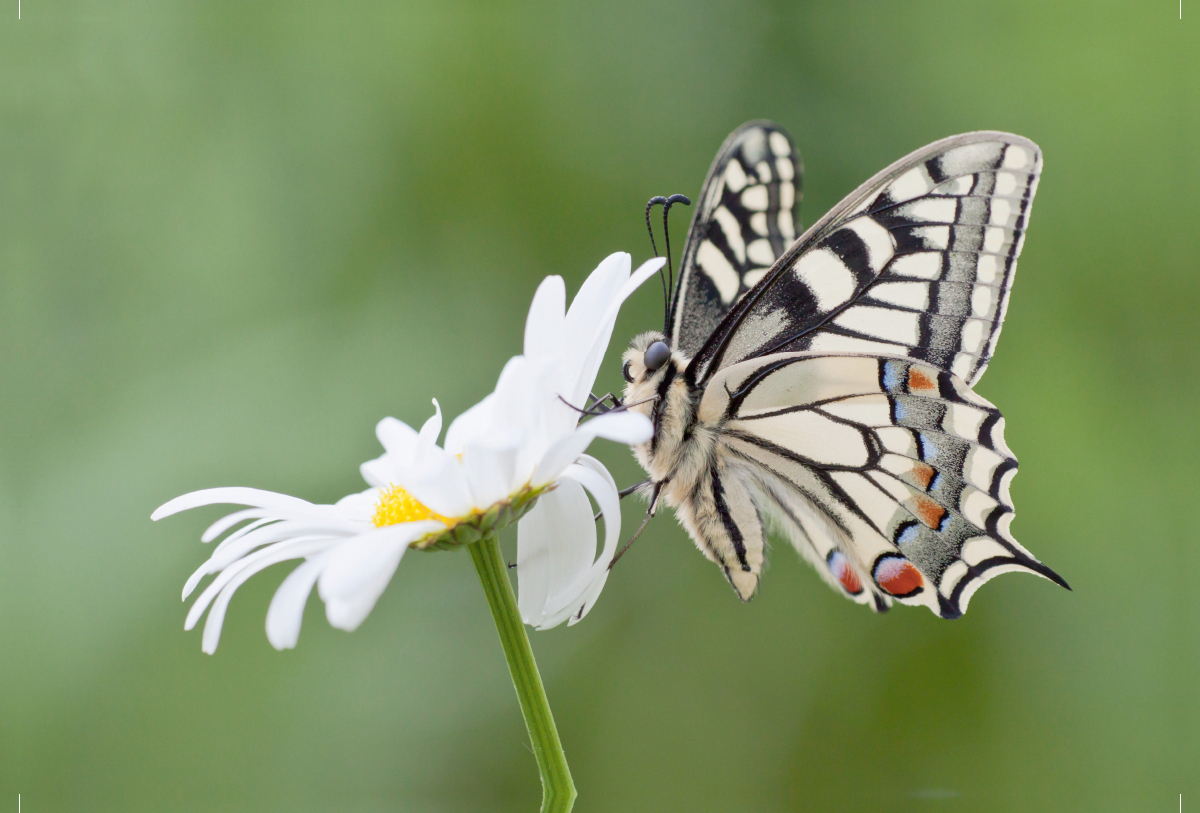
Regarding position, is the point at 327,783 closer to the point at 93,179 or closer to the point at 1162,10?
the point at 93,179

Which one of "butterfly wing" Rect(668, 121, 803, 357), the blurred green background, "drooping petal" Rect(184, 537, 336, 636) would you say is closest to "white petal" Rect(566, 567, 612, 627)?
"drooping petal" Rect(184, 537, 336, 636)

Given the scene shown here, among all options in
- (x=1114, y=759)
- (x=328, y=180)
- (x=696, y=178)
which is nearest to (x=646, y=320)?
(x=696, y=178)

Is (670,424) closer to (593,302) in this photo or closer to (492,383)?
(593,302)

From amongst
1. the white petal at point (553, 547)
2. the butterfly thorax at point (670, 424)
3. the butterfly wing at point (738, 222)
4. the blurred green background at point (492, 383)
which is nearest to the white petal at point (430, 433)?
the white petal at point (553, 547)

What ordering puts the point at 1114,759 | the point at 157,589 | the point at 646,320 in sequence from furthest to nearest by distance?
the point at 646,320, the point at 1114,759, the point at 157,589

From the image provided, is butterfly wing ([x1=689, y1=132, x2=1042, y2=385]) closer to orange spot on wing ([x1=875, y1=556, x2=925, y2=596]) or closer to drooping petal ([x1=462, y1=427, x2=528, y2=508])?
orange spot on wing ([x1=875, y1=556, x2=925, y2=596])
